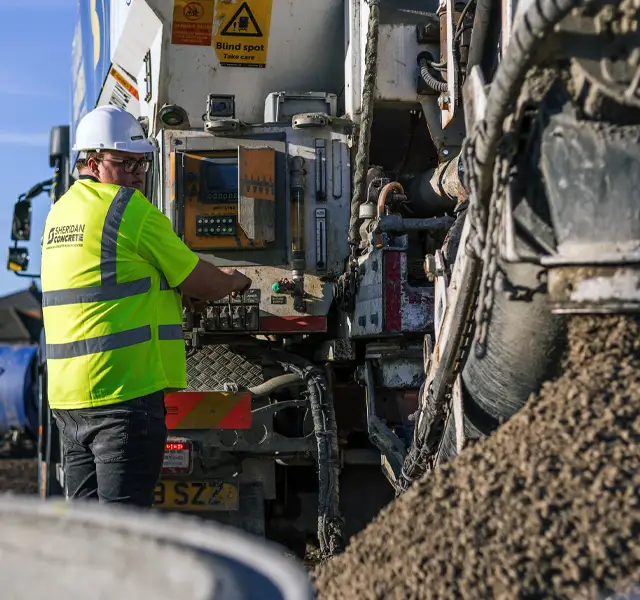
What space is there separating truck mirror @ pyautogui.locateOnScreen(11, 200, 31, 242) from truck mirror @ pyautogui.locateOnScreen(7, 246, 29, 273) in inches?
3.3

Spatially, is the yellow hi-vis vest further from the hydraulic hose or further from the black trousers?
the hydraulic hose

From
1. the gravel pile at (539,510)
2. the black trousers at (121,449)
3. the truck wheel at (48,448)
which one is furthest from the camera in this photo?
the truck wheel at (48,448)

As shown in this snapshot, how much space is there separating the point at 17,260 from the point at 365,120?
12.7 feet

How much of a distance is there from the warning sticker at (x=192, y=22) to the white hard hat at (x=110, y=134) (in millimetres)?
1308

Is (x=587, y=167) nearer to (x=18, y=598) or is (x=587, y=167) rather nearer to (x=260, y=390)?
(x=18, y=598)

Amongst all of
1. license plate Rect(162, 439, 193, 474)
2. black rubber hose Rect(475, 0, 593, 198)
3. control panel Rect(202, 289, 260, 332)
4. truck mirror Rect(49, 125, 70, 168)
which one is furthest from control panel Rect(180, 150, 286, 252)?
truck mirror Rect(49, 125, 70, 168)

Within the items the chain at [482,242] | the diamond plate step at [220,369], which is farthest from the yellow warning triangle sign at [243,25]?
the chain at [482,242]

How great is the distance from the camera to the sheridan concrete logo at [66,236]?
9.34 feet

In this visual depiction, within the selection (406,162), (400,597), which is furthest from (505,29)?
(406,162)

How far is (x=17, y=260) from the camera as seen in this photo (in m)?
6.99

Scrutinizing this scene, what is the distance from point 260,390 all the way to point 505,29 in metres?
2.16

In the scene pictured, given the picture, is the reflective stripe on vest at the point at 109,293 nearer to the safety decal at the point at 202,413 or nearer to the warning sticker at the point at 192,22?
the safety decal at the point at 202,413

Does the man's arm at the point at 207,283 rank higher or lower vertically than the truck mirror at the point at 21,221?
lower

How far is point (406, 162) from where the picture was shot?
4.45m
